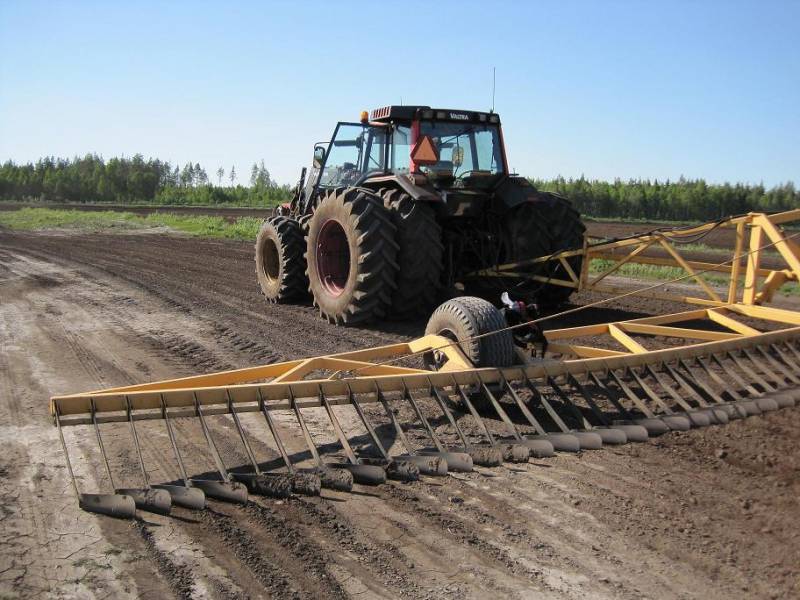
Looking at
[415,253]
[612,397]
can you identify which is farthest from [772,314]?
[415,253]

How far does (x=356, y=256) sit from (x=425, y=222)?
28.7 inches

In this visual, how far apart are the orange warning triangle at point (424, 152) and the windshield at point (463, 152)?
10 centimetres

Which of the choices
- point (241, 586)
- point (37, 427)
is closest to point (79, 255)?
point (37, 427)

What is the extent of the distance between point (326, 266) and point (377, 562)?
16.8ft

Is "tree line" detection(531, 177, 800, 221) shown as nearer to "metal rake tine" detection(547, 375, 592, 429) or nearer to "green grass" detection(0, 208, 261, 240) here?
"green grass" detection(0, 208, 261, 240)

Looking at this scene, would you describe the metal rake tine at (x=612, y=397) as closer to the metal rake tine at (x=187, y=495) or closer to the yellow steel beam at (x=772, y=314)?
the yellow steel beam at (x=772, y=314)

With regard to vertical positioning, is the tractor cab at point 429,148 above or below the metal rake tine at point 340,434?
above

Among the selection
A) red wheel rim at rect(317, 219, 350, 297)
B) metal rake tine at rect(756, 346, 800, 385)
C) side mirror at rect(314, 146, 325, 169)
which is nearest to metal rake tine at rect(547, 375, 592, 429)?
metal rake tine at rect(756, 346, 800, 385)

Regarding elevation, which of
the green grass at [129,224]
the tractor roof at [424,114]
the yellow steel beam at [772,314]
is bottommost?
the yellow steel beam at [772,314]

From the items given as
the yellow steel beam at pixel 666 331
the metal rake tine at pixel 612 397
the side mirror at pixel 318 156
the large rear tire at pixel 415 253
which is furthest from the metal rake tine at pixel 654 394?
the side mirror at pixel 318 156

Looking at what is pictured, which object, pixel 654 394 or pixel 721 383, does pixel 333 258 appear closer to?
pixel 654 394

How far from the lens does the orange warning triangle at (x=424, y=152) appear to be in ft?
23.2

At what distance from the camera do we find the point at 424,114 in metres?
7.21

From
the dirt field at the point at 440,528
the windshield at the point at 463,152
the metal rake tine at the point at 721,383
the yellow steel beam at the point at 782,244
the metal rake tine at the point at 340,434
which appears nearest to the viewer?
the dirt field at the point at 440,528
